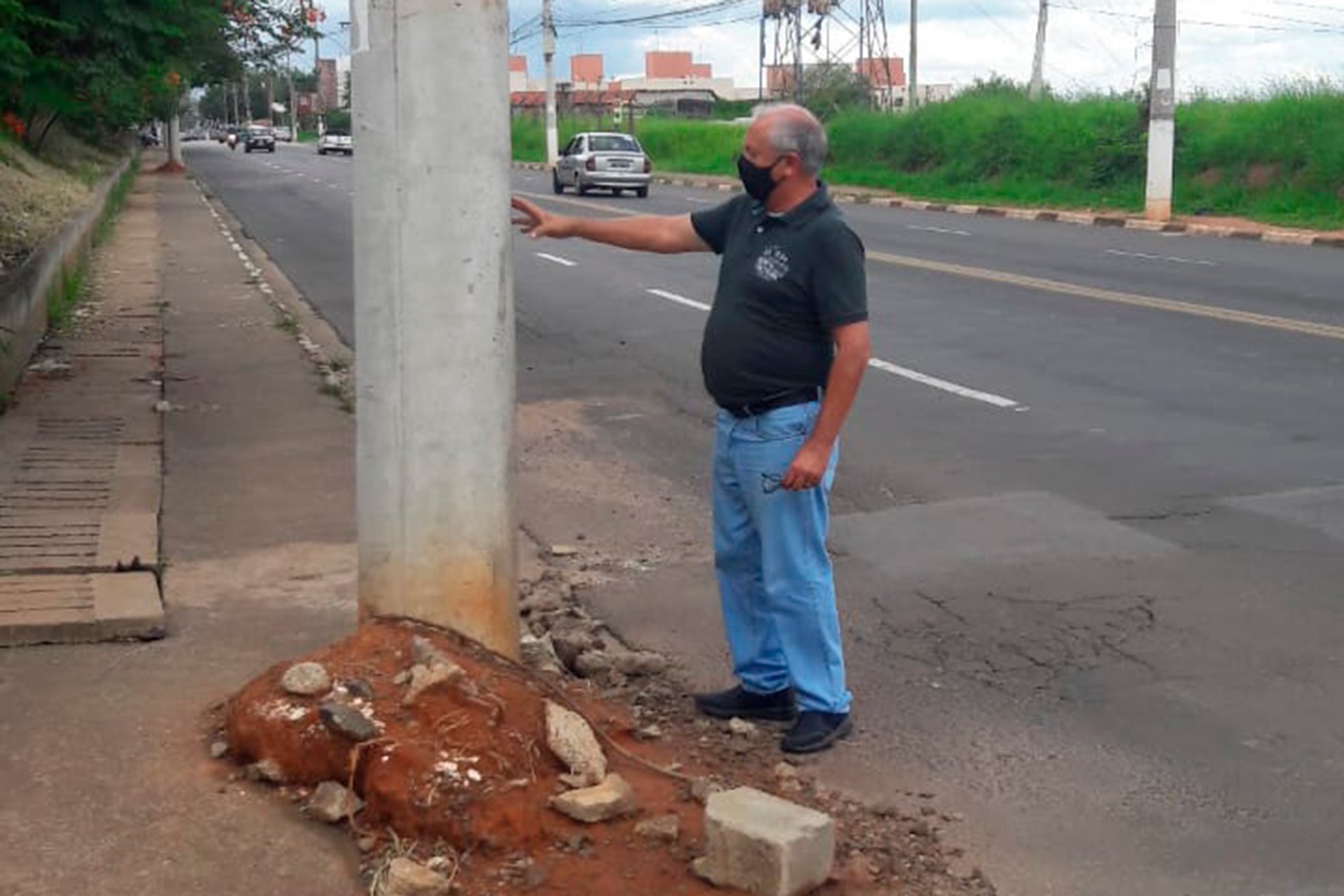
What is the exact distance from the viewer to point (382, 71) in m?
4.79

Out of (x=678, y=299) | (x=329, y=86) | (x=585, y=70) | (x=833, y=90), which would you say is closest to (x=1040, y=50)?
(x=833, y=90)

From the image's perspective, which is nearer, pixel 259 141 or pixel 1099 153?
pixel 1099 153

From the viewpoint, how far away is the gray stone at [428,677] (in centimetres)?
468

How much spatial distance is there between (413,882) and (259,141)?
96.6m

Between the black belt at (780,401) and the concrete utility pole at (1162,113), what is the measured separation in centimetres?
2798

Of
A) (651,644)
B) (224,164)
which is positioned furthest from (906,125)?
(651,644)

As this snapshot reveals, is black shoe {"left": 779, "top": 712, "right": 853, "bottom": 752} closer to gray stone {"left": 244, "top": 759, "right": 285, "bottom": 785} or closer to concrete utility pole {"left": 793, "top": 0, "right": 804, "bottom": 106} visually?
gray stone {"left": 244, "top": 759, "right": 285, "bottom": 785}

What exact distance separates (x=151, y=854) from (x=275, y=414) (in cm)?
686

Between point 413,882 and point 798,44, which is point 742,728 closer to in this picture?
point 413,882

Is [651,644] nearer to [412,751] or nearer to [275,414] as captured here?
[412,751]

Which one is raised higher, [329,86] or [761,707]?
[329,86]

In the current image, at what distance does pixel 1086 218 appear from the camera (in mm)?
34062

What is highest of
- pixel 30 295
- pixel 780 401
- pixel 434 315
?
pixel 434 315

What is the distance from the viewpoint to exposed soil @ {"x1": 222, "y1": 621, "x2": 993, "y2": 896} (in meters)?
4.29
